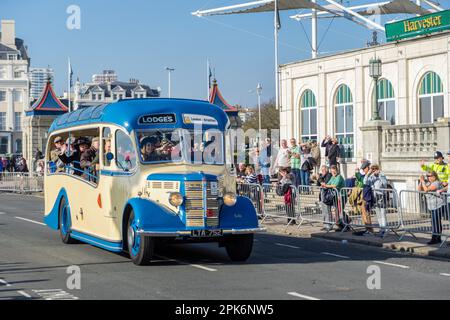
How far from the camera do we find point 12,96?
12194 centimetres

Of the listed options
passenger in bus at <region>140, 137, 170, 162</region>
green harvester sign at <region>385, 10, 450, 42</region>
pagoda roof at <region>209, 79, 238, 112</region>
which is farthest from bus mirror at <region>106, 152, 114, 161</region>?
pagoda roof at <region>209, 79, 238, 112</region>

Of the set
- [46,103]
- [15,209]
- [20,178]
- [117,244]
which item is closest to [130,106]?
[117,244]

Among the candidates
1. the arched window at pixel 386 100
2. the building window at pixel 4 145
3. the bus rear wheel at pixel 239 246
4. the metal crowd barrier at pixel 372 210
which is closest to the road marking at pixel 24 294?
the bus rear wheel at pixel 239 246

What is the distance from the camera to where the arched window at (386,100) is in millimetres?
32312

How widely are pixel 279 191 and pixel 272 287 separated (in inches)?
422

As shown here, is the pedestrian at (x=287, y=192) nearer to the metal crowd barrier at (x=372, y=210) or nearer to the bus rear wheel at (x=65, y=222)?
the metal crowd barrier at (x=372, y=210)

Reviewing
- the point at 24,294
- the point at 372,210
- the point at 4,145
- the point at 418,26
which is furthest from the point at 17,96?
the point at 24,294

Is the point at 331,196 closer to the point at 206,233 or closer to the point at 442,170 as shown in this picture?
the point at 442,170

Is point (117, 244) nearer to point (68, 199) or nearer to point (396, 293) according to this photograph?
point (68, 199)

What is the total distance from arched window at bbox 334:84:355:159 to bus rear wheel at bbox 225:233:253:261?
18842mm

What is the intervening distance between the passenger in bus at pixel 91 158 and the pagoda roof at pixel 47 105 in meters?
36.2

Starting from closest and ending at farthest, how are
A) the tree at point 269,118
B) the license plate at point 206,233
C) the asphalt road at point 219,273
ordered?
1. the asphalt road at point 219,273
2. the license plate at point 206,233
3. the tree at point 269,118

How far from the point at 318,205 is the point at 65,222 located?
7.19m
